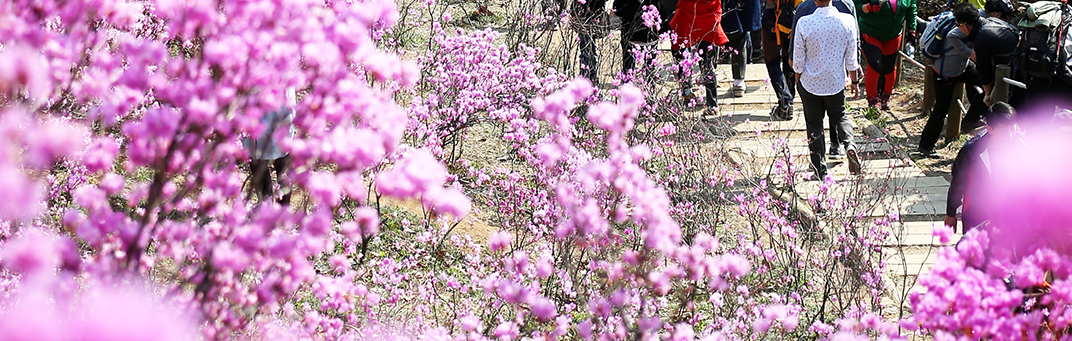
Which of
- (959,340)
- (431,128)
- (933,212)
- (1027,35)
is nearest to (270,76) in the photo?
(959,340)

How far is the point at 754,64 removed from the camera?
10.4 meters

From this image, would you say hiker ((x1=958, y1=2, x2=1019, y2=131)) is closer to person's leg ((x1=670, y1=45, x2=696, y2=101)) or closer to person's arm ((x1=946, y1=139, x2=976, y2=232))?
person's leg ((x1=670, y1=45, x2=696, y2=101))

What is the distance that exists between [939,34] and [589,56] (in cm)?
313

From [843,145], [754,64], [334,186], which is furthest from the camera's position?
[754,64]

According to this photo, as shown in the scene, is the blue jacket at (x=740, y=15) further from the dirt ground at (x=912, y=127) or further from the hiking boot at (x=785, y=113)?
the dirt ground at (x=912, y=127)

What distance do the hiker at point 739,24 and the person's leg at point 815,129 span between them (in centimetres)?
159

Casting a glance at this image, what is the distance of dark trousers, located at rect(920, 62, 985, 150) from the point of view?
784cm

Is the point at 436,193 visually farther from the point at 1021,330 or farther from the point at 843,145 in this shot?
the point at 843,145

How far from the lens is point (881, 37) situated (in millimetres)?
8484

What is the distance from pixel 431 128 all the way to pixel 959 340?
173 inches

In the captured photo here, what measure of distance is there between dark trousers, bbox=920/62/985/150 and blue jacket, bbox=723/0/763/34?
173 cm

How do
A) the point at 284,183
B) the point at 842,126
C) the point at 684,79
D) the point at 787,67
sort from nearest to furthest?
the point at 284,183 → the point at 842,126 → the point at 684,79 → the point at 787,67

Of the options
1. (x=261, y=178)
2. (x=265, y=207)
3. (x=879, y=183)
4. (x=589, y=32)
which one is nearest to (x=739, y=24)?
(x=589, y=32)

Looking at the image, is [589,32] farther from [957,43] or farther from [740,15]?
[957,43]
